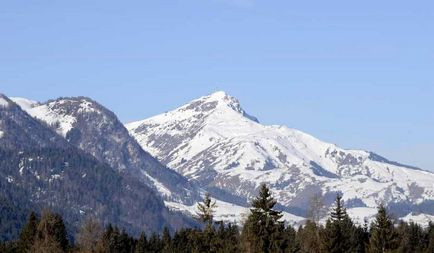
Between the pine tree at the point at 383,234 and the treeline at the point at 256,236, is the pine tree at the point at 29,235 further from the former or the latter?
the pine tree at the point at 383,234

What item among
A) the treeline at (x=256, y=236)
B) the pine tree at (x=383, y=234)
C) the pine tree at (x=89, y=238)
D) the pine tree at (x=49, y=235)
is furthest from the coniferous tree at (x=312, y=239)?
the pine tree at (x=49, y=235)

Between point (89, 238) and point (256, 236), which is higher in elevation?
point (256, 236)

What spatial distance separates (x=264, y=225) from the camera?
335ft

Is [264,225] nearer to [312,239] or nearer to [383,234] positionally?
[383,234]

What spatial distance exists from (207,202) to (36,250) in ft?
148

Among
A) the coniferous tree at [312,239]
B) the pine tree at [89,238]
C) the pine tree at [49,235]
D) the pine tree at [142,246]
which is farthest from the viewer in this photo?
the pine tree at [142,246]

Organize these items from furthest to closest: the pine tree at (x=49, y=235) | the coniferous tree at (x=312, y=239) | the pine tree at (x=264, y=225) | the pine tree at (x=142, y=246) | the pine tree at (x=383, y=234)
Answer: the pine tree at (x=142, y=246) → the coniferous tree at (x=312, y=239) → the pine tree at (x=49, y=235) → the pine tree at (x=383, y=234) → the pine tree at (x=264, y=225)

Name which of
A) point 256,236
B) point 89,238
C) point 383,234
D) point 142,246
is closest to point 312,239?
point 383,234

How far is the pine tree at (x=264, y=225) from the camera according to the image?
3986 inches

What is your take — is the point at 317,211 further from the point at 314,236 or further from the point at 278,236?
the point at 278,236

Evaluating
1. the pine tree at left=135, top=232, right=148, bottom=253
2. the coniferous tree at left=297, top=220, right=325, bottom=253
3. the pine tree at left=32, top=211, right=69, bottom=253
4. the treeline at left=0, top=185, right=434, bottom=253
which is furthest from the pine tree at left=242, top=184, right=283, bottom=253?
the pine tree at left=135, top=232, right=148, bottom=253

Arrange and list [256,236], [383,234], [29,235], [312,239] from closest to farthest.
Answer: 1. [256,236]
2. [383,234]
3. [312,239]
4. [29,235]

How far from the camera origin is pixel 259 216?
101750mm

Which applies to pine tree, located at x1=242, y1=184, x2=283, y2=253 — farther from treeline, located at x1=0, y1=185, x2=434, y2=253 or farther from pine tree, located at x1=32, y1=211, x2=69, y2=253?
pine tree, located at x1=32, y1=211, x2=69, y2=253
